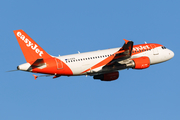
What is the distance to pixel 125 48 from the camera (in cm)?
4931

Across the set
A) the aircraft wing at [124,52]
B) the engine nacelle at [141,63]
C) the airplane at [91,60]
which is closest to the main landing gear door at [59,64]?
the airplane at [91,60]

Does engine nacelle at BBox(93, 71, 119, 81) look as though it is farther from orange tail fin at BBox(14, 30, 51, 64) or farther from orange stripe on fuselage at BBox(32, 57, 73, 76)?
orange tail fin at BBox(14, 30, 51, 64)

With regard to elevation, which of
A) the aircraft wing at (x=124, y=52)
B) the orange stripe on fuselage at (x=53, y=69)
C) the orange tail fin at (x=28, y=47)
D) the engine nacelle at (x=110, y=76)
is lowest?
the engine nacelle at (x=110, y=76)

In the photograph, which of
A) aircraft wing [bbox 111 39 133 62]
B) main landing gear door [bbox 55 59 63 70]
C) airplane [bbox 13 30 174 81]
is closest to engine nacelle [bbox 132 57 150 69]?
airplane [bbox 13 30 174 81]

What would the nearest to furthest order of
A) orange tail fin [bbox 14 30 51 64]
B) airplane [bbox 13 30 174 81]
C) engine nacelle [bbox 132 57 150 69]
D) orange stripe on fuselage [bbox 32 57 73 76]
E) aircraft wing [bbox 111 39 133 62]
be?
orange tail fin [bbox 14 30 51 64], airplane [bbox 13 30 174 81], orange stripe on fuselage [bbox 32 57 73 76], aircraft wing [bbox 111 39 133 62], engine nacelle [bbox 132 57 150 69]

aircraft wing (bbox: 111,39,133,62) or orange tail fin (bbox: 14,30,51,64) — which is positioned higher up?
orange tail fin (bbox: 14,30,51,64)

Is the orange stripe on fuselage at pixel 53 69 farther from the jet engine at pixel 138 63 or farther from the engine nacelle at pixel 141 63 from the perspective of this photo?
the engine nacelle at pixel 141 63

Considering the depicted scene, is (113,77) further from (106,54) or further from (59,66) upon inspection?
(59,66)

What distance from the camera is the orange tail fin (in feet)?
157

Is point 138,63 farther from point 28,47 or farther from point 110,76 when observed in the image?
point 28,47

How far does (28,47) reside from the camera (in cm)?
4806

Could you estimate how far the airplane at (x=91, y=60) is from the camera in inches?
1887

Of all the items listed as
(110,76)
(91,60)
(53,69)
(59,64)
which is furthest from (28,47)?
(110,76)

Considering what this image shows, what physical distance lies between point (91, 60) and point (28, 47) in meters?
9.48
